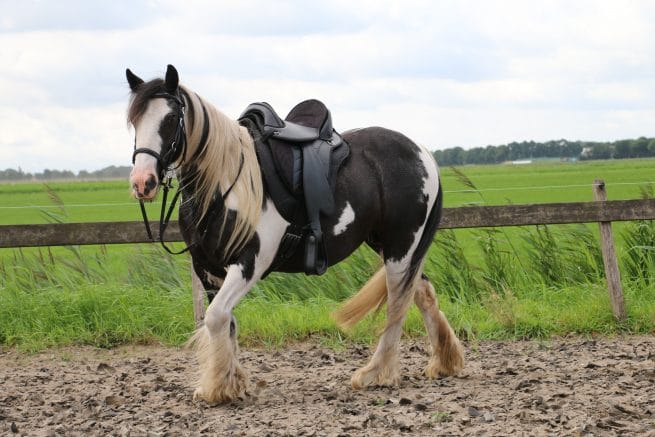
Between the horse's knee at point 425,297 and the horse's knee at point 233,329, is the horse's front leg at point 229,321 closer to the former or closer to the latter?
the horse's knee at point 233,329

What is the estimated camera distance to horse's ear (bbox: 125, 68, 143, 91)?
4711 millimetres

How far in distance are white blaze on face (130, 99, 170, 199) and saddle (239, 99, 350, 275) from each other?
0.79 metres

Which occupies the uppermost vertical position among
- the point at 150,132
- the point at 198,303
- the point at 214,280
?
the point at 150,132

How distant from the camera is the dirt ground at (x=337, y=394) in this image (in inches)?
178

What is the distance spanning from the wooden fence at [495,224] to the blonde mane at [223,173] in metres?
2.31

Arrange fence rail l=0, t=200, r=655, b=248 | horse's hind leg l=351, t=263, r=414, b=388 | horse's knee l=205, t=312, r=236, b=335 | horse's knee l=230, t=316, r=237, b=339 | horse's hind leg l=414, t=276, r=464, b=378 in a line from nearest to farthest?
horse's knee l=205, t=312, r=236, b=335, horse's knee l=230, t=316, r=237, b=339, horse's hind leg l=351, t=263, r=414, b=388, horse's hind leg l=414, t=276, r=464, b=378, fence rail l=0, t=200, r=655, b=248

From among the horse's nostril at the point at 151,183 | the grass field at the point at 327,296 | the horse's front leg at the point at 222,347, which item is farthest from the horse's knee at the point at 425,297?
the horse's nostril at the point at 151,183

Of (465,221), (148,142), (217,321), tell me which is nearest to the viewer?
(148,142)

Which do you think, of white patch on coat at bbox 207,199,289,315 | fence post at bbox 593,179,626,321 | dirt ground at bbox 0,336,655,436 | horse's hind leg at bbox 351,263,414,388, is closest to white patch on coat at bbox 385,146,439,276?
horse's hind leg at bbox 351,263,414,388

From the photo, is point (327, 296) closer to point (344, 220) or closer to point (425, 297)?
point (425, 297)

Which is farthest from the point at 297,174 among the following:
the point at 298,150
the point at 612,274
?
the point at 612,274

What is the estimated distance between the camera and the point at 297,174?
16.9ft

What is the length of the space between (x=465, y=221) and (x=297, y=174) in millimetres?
2800

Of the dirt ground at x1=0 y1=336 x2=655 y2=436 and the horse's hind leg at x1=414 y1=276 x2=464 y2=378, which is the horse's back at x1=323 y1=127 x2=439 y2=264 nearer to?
the horse's hind leg at x1=414 y1=276 x2=464 y2=378
